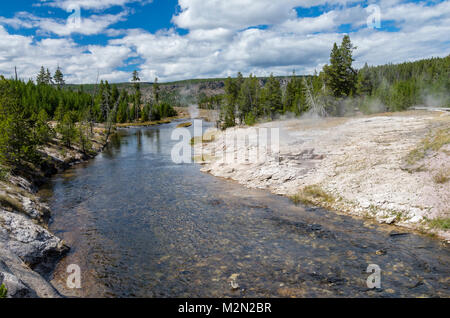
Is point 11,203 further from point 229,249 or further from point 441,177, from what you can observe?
point 441,177

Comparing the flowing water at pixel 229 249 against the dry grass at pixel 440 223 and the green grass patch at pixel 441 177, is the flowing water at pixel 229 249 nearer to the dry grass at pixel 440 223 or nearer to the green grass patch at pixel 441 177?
the dry grass at pixel 440 223

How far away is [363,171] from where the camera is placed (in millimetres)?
23562

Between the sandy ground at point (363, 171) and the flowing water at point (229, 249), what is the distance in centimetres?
171

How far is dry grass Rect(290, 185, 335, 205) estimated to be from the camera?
22.4 m

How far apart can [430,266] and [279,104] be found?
70.5 meters

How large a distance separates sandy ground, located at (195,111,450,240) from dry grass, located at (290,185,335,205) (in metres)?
0.07

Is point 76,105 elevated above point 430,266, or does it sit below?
above

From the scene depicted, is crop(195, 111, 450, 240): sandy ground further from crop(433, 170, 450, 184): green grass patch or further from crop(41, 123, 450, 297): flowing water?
crop(41, 123, 450, 297): flowing water

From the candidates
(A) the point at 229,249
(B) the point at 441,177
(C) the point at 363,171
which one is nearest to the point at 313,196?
(C) the point at 363,171

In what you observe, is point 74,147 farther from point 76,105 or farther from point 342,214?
point 76,105

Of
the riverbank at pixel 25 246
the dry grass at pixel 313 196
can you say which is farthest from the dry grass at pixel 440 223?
the riverbank at pixel 25 246

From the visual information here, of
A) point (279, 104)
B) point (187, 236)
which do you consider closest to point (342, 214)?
point (187, 236)

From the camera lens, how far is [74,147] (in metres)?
48.2

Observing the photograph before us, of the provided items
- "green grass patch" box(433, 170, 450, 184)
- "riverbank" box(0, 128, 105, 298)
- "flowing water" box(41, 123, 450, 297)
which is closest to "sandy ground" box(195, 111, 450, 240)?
"green grass patch" box(433, 170, 450, 184)
